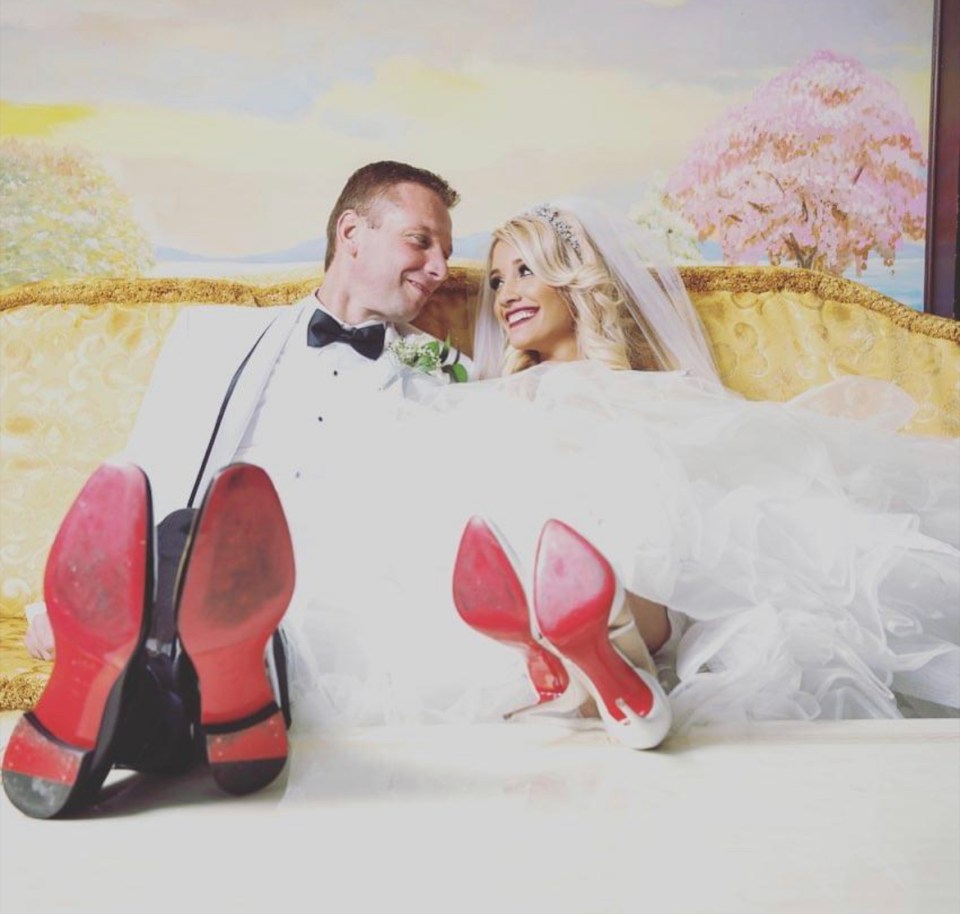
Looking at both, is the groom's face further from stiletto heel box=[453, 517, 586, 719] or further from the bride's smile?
stiletto heel box=[453, 517, 586, 719]

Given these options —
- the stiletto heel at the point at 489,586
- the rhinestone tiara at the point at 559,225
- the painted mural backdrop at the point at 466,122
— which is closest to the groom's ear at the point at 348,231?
the rhinestone tiara at the point at 559,225

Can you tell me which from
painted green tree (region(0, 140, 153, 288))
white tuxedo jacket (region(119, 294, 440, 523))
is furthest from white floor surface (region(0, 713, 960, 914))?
painted green tree (region(0, 140, 153, 288))

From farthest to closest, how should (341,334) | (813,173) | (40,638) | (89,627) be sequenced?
(813,173)
(341,334)
(40,638)
(89,627)

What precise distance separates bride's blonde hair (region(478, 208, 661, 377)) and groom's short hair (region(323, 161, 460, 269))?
19 cm

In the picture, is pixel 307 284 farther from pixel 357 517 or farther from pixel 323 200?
pixel 357 517

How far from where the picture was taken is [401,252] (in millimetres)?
2514

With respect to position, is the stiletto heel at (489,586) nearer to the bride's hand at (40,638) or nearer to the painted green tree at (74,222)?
the bride's hand at (40,638)

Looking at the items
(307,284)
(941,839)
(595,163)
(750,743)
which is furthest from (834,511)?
(595,163)

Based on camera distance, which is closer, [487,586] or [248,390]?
[487,586]

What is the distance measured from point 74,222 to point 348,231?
118 centimetres

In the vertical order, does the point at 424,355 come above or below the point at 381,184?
below

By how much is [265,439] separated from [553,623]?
125cm

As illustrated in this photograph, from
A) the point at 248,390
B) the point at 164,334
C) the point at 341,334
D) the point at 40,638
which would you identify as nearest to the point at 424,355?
the point at 341,334

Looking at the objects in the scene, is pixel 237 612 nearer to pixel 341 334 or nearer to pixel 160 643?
pixel 160 643
